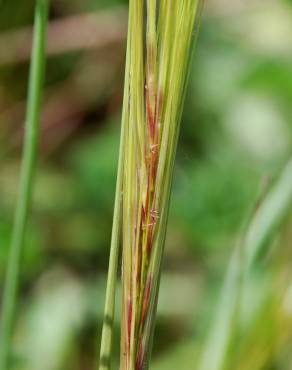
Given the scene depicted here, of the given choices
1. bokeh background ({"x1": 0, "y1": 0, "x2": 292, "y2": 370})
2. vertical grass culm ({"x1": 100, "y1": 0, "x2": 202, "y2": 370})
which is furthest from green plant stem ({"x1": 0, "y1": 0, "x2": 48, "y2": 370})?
bokeh background ({"x1": 0, "y1": 0, "x2": 292, "y2": 370})

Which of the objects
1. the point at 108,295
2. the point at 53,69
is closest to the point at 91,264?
the point at 53,69

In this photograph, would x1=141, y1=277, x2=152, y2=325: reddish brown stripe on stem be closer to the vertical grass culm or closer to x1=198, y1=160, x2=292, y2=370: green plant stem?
the vertical grass culm

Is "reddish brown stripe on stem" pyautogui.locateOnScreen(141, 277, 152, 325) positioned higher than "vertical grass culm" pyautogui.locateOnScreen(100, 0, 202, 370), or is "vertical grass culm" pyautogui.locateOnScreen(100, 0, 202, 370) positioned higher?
"vertical grass culm" pyautogui.locateOnScreen(100, 0, 202, 370)

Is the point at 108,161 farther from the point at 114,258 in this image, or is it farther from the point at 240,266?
the point at 114,258

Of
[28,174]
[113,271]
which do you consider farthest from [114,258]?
[28,174]

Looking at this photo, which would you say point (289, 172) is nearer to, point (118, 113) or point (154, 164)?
point (154, 164)
